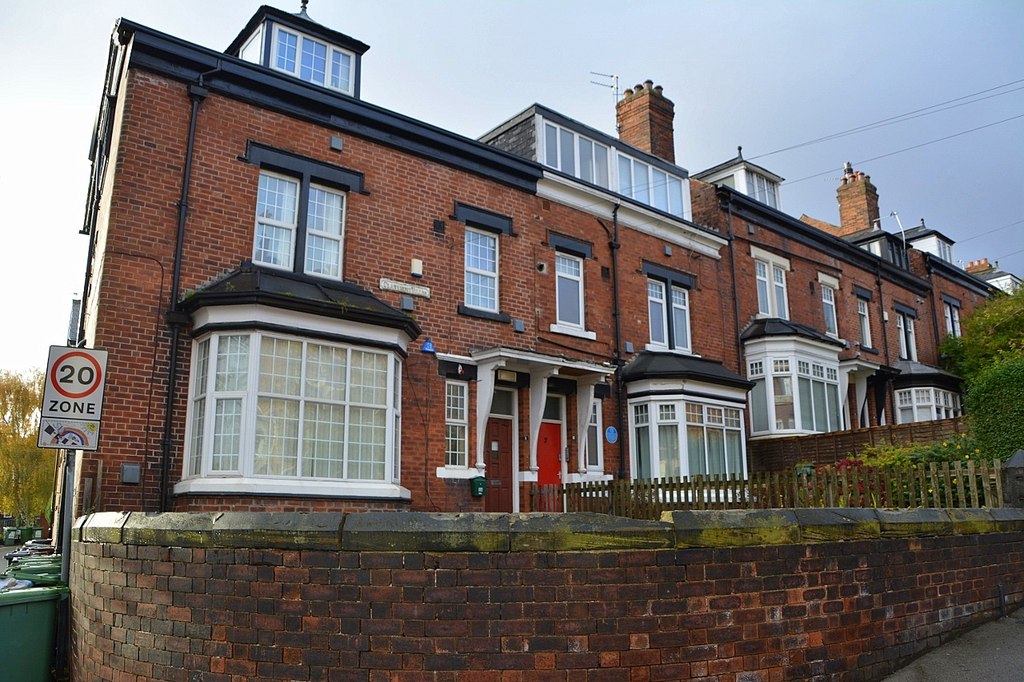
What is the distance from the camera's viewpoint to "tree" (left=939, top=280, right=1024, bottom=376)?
84.5 ft

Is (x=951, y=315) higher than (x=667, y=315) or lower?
higher

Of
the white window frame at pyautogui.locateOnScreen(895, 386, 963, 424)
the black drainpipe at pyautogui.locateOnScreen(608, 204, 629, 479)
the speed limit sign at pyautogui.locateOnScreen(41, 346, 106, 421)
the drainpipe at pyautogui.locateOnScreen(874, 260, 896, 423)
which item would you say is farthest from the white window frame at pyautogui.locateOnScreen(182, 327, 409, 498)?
→ the drainpipe at pyautogui.locateOnScreen(874, 260, 896, 423)

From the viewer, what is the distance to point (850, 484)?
10336 mm

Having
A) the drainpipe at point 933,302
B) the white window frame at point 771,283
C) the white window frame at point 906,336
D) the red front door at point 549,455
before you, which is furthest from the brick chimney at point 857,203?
the red front door at point 549,455

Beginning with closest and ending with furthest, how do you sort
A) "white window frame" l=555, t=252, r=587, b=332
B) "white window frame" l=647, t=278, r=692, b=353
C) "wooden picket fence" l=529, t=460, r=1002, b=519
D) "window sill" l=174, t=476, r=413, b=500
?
"wooden picket fence" l=529, t=460, r=1002, b=519 < "window sill" l=174, t=476, r=413, b=500 < "white window frame" l=555, t=252, r=587, b=332 < "white window frame" l=647, t=278, r=692, b=353

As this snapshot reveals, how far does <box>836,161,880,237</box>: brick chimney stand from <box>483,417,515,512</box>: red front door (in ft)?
71.0

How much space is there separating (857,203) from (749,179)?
31.4 ft

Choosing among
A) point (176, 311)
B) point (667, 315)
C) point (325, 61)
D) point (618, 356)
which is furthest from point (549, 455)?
point (325, 61)

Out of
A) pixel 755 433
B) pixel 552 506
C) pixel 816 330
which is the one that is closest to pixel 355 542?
pixel 552 506

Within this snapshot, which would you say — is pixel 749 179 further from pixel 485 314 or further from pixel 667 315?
pixel 485 314

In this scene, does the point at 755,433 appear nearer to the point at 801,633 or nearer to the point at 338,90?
the point at 338,90

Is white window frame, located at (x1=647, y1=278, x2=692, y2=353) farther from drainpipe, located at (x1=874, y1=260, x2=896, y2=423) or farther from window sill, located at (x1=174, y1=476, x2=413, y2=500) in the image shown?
drainpipe, located at (x1=874, y1=260, x2=896, y2=423)

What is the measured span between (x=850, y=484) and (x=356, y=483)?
706 cm

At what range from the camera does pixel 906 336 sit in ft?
92.1
